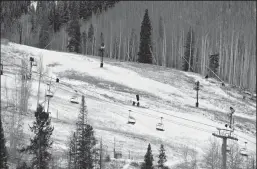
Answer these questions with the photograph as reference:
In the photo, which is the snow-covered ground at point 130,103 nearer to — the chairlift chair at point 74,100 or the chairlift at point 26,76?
the chairlift chair at point 74,100

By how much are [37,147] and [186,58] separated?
234 ft

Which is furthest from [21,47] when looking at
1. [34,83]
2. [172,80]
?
[172,80]

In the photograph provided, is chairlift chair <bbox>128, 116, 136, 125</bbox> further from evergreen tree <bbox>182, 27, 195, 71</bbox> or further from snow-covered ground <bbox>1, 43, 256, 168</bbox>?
evergreen tree <bbox>182, 27, 195, 71</bbox>

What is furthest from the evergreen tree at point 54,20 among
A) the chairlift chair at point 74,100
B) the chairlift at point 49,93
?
the chairlift chair at point 74,100

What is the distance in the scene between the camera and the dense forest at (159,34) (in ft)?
349

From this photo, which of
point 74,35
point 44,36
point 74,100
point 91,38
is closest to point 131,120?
point 74,100

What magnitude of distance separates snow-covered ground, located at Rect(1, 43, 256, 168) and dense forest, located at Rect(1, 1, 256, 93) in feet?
49.6

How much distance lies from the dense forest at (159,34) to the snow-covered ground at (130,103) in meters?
15.1

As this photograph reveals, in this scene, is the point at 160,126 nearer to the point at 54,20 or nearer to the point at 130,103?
the point at 130,103

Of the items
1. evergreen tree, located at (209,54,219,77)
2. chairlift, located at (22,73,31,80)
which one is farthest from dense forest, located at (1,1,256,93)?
chairlift, located at (22,73,31,80)

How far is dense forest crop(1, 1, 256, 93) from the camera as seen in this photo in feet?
349

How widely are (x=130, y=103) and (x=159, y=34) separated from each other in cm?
4627

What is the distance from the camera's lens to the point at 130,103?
6838cm

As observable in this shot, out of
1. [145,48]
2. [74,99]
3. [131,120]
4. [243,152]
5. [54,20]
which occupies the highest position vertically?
[54,20]
